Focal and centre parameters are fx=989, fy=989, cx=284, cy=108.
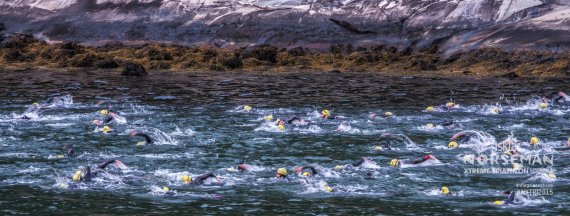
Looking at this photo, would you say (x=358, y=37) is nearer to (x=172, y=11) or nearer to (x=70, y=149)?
(x=172, y=11)

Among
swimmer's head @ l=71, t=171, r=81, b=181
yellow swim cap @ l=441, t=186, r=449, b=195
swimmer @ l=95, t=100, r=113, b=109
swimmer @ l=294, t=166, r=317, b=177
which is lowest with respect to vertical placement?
swimmer @ l=95, t=100, r=113, b=109

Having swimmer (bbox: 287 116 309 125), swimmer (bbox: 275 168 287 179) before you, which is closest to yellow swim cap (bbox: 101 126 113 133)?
swimmer (bbox: 287 116 309 125)

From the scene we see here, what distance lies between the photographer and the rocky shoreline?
47812mm

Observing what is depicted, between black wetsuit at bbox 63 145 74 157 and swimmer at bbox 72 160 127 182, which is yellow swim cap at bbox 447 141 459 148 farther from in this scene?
black wetsuit at bbox 63 145 74 157

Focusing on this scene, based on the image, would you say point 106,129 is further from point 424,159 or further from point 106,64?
point 106,64

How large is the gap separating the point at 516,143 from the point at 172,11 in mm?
35049

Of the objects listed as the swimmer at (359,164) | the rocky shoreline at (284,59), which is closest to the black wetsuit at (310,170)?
the swimmer at (359,164)

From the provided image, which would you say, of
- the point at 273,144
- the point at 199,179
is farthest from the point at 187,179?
the point at 273,144

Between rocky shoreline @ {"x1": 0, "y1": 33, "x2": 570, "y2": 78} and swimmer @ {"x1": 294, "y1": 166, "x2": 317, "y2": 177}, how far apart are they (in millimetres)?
24932

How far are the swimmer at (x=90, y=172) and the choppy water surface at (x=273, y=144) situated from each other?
0.60ft

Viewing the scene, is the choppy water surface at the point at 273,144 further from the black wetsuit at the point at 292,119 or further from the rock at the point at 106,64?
the rock at the point at 106,64

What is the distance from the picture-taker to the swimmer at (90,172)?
72.9 ft

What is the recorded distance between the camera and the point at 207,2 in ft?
193

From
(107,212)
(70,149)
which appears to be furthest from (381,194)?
(70,149)
